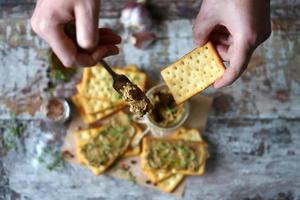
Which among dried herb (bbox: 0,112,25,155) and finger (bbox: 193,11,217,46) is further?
dried herb (bbox: 0,112,25,155)

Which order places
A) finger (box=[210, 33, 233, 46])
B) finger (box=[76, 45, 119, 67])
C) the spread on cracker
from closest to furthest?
finger (box=[76, 45, 119, 67]) → finger (box=[210, 33, 233, 46]) → the spread on cracker

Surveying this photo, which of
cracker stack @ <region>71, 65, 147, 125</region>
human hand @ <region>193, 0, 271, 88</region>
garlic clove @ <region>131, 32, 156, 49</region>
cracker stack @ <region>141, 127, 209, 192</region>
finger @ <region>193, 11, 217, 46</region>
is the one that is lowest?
cracker stack @ <region>141, 127, 209, 192</region>

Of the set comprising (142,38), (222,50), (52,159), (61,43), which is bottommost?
(52,159)

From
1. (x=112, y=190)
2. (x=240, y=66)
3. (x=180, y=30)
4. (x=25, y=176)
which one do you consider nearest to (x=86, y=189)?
(x=112, y=190)

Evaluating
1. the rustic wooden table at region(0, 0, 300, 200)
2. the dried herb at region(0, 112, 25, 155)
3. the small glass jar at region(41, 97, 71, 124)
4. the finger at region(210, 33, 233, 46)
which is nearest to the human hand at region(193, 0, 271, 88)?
the finger at region(210, 33, 233, 46)

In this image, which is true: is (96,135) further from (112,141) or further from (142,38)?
(142,38)

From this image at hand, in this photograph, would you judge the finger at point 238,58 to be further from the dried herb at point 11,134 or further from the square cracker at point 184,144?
the dried herb at point 11,134

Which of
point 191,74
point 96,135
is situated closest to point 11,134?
point 96,135

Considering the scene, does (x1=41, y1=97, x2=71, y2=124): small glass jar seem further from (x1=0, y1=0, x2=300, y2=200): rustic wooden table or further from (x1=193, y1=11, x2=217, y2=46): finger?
(x1=193, y1=11, x2=217, y2=46): finger
